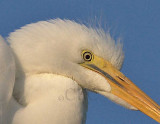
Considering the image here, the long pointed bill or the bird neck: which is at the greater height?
the long pointed bill

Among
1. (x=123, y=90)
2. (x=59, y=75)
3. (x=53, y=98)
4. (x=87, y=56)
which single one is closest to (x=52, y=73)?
(x=59, y=75)

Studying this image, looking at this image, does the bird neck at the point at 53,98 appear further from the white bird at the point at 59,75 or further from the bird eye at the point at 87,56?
the bird eye at the point at 87,56

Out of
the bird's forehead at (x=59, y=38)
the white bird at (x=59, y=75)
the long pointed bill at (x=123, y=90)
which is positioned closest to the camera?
the white bird at (x=59, y=75)

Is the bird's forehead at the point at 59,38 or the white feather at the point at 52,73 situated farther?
the bird's forehead at the point at 59,38

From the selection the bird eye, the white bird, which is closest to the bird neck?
the white bird

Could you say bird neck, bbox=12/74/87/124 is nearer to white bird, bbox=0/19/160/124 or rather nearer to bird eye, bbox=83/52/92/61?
white bird, bbox=0/19/160/124

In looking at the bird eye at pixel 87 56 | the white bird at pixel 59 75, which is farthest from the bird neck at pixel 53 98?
the bird eye at pixel 87 56

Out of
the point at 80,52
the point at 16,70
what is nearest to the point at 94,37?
the point at 80,52
